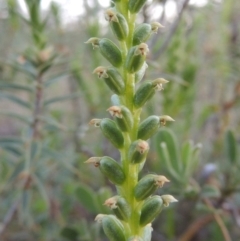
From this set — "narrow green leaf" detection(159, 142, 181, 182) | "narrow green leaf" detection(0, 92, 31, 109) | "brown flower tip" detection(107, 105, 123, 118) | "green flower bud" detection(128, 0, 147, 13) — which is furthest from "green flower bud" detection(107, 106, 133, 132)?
"narrow green leaf" detection(0, 92, 31, 109)

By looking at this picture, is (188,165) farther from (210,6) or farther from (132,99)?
(210,6)

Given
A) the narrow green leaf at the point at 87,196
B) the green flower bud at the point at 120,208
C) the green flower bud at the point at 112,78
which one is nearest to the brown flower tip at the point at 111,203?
the green flower bud at the point at 120,208

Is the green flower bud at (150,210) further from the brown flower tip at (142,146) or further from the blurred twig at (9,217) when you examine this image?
the blurred twig at (9,217)

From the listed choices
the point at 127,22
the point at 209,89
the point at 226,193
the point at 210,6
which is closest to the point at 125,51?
the point at 127,22

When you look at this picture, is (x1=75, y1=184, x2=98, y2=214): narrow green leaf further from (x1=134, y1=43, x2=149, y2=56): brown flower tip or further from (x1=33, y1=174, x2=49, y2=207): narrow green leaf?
(x1=134, y1=43, x2=149, y2=56): brown flower tip

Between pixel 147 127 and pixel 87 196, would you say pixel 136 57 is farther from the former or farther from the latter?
pixel 87 196

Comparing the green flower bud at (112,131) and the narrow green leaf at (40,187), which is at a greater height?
the narrow green leaf at (40,187)
